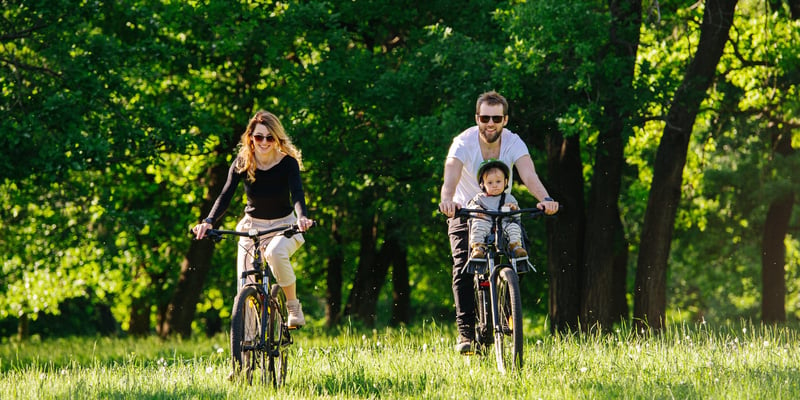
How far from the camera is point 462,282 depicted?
716cm

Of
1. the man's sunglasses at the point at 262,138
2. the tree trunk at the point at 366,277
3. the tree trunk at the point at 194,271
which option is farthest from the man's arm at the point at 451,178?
the tree trunk at the point at 366,277

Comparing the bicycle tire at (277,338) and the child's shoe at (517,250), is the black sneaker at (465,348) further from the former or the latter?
the bicycle tire at (277,338)

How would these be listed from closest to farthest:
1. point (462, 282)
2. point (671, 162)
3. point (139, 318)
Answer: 1. point (462, 282)
2. point (671, 162)
3. point (139, 318)

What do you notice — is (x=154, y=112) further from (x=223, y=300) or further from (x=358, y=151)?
(x=223, y=300)

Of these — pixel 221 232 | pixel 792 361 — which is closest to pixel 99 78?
pixel 221 232

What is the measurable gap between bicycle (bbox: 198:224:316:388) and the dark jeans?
129cm

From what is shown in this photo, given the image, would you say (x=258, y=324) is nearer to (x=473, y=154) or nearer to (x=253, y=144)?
(x=253, y=144)

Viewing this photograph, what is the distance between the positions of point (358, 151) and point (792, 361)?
1186 cm

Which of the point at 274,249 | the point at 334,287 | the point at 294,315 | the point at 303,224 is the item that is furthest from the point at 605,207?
the point at 334,287

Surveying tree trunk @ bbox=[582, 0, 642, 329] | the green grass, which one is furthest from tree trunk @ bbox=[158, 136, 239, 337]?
the green grass

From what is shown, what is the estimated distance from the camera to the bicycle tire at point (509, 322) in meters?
6.32

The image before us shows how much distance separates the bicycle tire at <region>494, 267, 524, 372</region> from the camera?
20.7ft

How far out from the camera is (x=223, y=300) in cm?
2773

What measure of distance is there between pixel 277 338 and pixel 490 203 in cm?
170
